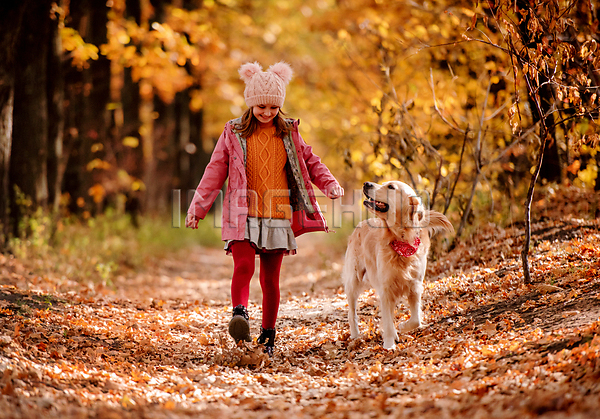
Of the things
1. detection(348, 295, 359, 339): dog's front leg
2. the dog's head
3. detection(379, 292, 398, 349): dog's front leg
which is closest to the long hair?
the dog's head

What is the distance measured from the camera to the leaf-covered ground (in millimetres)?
3064

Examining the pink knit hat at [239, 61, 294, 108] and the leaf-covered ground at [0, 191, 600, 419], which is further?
the pink knit hat at [239, 61, 294, 108]

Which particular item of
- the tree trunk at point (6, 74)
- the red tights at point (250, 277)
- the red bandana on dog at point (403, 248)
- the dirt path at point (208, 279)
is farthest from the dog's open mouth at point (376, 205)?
the tree trunk at point (6, 74)

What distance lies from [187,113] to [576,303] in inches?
559

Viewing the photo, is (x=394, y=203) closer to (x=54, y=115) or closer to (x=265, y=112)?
(x=265, y=112)

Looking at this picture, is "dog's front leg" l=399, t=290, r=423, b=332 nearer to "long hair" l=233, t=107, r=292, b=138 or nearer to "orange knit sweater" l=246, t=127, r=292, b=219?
"orange knit sweater" l=246, t=127, r=292, b=219

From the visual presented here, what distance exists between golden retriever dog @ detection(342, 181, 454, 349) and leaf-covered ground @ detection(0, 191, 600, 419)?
0.99 ft

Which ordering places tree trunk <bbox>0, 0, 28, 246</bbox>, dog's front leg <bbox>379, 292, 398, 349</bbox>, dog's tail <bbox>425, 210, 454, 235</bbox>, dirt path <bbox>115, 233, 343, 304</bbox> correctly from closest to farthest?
dog's front leg <bbox>379, 292, 398, 349</bbox> → dog's tail <bbox>425, 210, 454, 235</bbox> → tree trunk <bbox>0, 0, 28, 246</bbox> → dirt path <bbox>115, 233, 343, 304</bbox>

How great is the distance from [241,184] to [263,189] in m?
0.20

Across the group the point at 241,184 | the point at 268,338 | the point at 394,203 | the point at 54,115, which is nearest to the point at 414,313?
the point at 394,203

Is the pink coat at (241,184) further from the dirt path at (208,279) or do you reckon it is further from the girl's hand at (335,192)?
the dirt path at (208,279)

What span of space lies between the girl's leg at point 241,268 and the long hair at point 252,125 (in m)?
0.91

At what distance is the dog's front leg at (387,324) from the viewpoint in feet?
14.9

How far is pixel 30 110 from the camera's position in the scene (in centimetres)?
824
